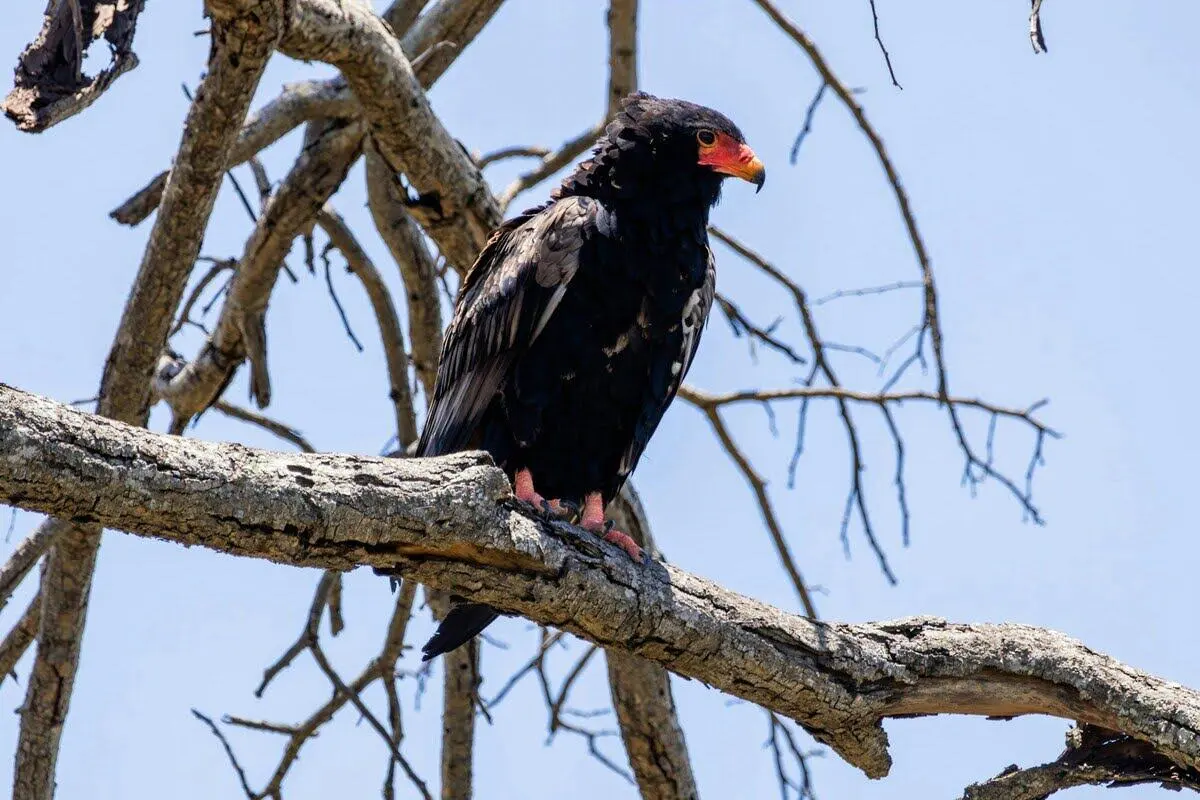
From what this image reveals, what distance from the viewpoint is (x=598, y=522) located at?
15.2 ft

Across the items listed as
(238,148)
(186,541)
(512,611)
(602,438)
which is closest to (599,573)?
(512,611)

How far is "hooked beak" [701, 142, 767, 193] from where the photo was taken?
15.9 feet

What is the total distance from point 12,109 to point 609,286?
1.92 m

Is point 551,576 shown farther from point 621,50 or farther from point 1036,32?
point 621,50

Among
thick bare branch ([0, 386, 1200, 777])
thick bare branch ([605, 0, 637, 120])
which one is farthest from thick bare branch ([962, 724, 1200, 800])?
thick bare branch ([605, 0, 637, 120])

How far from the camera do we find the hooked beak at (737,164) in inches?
191

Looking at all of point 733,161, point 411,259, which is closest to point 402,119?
point 411,259

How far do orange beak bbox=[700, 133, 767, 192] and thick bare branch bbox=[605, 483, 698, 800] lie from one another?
1.79 m

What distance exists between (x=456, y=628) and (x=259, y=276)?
5.72 feet

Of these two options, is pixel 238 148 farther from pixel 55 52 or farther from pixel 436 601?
pixel 436 601

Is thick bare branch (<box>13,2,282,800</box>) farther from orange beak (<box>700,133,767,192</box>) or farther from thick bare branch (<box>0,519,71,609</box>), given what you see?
orange beak (<box>700,133,767,192</box>)

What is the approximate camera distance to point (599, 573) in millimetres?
3377

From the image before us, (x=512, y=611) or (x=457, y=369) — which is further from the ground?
(x=457, y=369)

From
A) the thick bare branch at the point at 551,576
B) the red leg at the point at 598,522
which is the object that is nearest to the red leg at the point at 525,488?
the red leg at the point at 598,522
